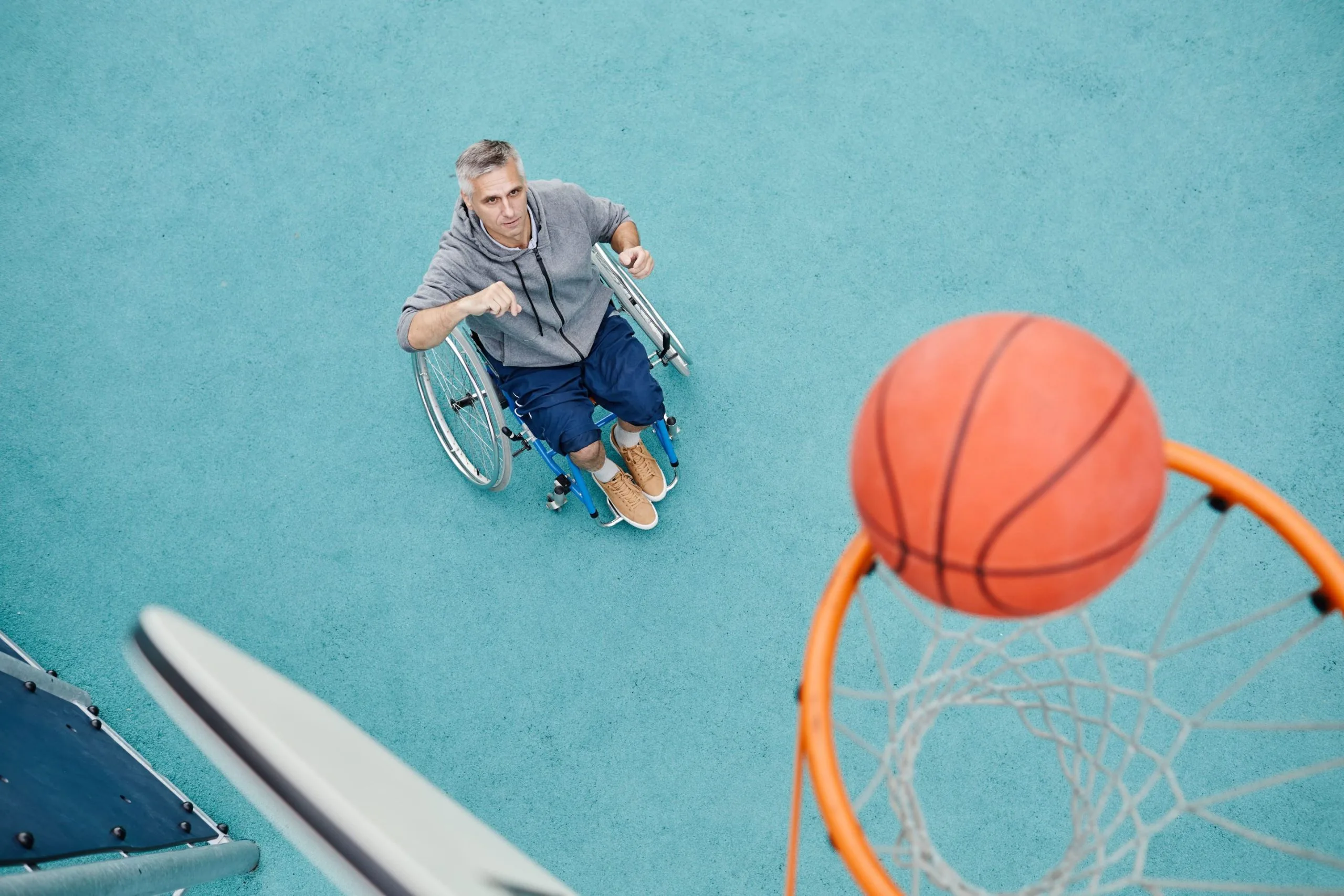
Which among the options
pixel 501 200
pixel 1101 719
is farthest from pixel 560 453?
pixel 1101 719

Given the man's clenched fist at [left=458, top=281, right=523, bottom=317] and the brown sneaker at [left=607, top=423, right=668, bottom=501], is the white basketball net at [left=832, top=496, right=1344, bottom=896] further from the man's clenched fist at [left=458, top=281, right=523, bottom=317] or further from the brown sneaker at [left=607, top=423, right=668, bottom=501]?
the man's clenched fist at [left=458, top=281, right=523, bottom=317]

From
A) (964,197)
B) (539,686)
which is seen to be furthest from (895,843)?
(964,197)

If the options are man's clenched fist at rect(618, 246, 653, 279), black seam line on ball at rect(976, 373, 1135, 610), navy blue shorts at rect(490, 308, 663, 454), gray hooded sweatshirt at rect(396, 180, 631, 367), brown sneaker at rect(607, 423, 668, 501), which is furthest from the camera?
brown sneaker at rect(607, 423, 668, 501)

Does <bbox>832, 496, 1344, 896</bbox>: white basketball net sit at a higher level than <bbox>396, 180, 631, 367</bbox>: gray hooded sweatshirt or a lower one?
lower

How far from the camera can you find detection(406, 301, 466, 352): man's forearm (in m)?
2.22

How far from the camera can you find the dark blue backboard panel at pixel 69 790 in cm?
195

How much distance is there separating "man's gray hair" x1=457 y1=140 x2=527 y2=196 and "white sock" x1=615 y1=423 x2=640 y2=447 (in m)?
0.92

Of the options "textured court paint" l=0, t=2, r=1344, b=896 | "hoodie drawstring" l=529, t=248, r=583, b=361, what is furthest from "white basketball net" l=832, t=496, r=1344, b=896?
"hoodie drawstring" l=529, t=248, r=583, b=361

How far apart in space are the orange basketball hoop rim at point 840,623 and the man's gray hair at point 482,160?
3.93 ft

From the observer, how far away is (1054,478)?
1132mm

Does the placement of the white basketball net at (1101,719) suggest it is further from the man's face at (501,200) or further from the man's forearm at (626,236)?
the man's face at (501,200)

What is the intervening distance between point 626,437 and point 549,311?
54 cm

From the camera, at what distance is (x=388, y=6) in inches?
145

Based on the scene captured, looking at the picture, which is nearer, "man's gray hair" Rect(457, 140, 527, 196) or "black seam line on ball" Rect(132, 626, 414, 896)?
"black seam line on ball" Rect(132, 626, 414, 896)
